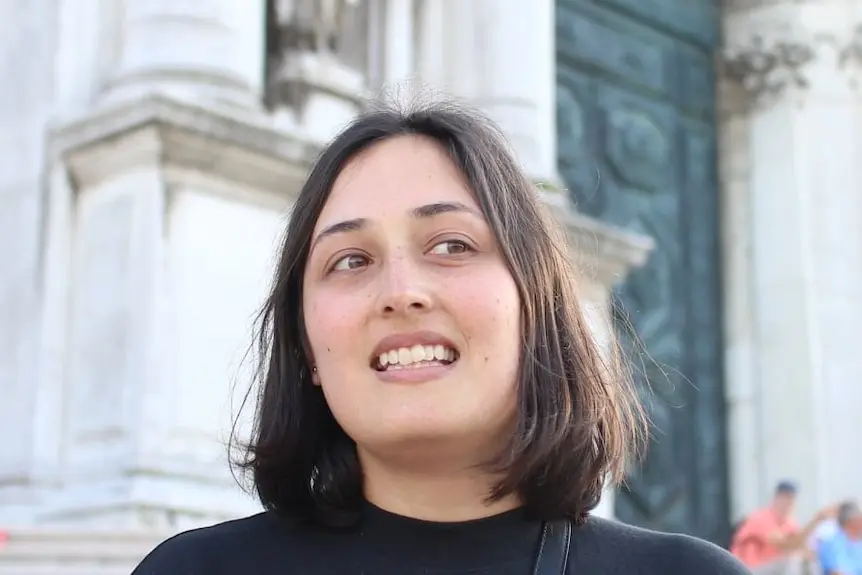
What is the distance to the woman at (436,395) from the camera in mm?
1815

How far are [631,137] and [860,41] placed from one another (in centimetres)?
258

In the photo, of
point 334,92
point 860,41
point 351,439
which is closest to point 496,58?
point 334,92

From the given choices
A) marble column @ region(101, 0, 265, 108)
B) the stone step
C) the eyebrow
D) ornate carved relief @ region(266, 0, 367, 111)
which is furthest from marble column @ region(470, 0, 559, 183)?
A: the eyebrow

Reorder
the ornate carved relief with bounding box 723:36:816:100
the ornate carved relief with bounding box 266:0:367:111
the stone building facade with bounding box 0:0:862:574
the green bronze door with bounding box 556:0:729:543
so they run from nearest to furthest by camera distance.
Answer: the stone building facade with bounding box 0:0:862:574 < the ornate carved relief with bounding box 266:0:367:111 < the green bronze door with bounding box 556:0:729:543 < the ornate carved relief with bounding box 723:36:816:100

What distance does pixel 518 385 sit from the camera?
1.89 m

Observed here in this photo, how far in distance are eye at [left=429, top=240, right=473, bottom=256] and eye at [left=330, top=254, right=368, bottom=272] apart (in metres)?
0.10

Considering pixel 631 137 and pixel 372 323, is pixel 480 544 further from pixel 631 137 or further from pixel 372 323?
pixel 631 137

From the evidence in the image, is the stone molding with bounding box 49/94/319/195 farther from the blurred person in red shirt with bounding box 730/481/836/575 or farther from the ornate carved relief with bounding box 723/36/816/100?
the ornate carved relief with bounding box 723/36/816/100

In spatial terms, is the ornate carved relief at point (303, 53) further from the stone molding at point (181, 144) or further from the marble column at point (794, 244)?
the marble column at point (794, 244)

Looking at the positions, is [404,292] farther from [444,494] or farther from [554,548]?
[554,548]

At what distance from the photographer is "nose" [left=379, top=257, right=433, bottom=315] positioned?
1.79 metres

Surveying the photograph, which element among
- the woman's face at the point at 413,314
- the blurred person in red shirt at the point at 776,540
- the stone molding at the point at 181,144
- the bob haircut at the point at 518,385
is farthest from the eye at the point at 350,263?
the blurred person in red shirt at the point at 776,540

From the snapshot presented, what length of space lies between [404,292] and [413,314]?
3 cm

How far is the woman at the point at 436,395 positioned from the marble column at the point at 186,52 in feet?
13.4
